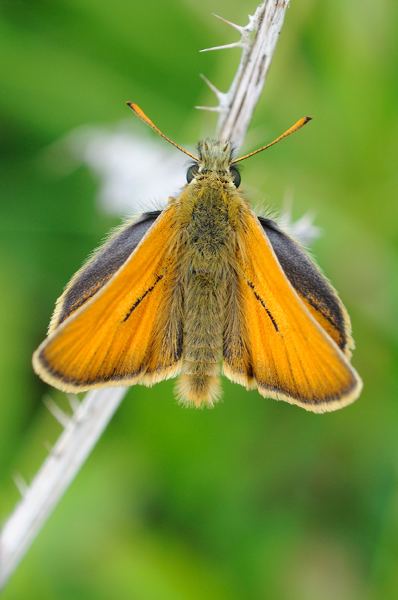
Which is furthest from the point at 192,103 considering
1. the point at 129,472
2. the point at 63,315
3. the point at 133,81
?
the point at 63,315

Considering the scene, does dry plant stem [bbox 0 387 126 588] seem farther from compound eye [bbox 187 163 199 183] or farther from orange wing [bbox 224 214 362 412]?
compound eye [bbox 187 163 199 183]

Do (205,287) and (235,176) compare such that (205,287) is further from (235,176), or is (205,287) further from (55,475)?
(55,475)

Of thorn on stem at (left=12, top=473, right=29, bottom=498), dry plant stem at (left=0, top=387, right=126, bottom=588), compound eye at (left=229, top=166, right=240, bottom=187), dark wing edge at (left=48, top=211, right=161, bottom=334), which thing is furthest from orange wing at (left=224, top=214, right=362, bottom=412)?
thorn on stem at (left=12, top=473, right=29, bottom=498)

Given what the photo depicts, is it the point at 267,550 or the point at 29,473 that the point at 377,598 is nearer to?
the point at 267,550

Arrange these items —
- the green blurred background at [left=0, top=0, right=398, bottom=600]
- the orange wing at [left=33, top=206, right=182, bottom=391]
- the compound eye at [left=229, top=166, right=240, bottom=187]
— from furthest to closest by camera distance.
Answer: the green blurred background at [left=0, top=0, right=398, bottom=600], the compound eye at [left=229, top=166, right=240, bottom=187], the orange wing at [left=33, top=206, right=182, bottom=391]

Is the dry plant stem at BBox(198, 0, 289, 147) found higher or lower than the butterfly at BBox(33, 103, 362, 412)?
higher

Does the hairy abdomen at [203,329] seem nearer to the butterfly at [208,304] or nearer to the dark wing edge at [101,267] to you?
the butterfly at [208,304]
